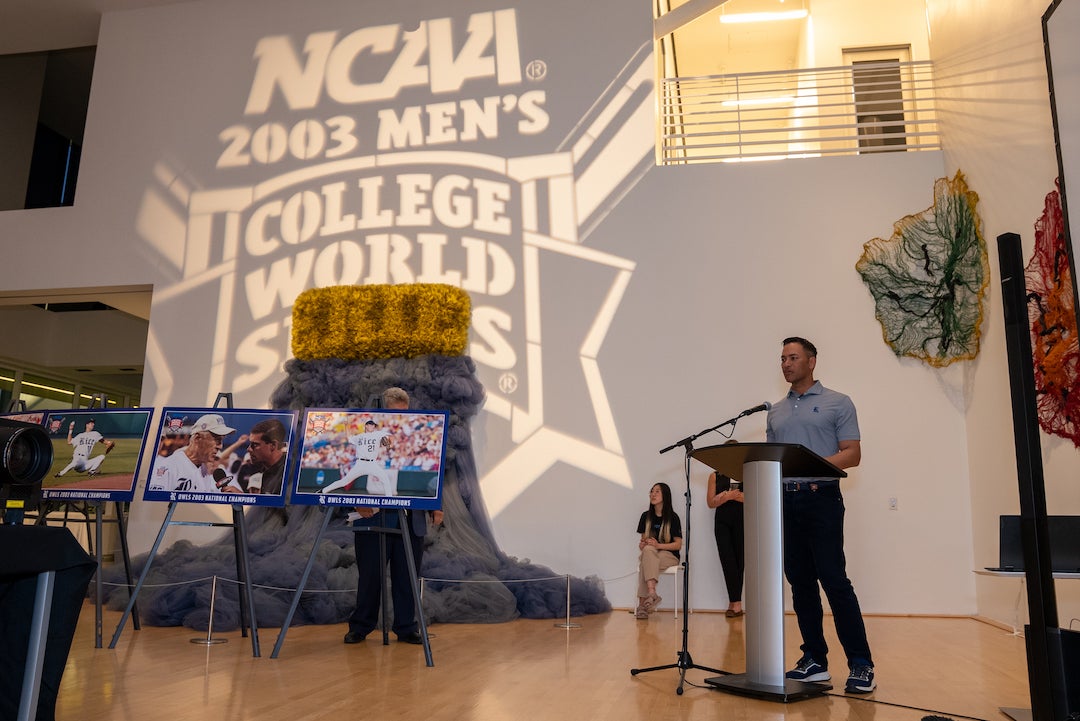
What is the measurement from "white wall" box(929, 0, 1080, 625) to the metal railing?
0.51m

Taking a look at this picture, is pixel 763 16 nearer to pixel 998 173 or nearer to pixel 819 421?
pixel 998 173

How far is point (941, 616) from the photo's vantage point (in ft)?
21.3

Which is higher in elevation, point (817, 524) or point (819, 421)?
point (819, 421)

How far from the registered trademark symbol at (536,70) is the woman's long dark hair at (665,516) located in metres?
4.07

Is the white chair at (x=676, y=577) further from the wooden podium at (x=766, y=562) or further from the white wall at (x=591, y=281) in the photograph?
the wooden podium at (x=766, y=562)

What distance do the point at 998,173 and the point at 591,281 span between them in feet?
10.8

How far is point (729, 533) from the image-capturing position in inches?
261

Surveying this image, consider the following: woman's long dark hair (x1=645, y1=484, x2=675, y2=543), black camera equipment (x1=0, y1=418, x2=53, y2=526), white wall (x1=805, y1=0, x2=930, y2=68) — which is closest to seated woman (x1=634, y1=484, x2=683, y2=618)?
woman's long dark hair (x1=645, y1=484, x2=675, y2=543)

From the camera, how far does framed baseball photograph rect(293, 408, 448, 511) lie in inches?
174

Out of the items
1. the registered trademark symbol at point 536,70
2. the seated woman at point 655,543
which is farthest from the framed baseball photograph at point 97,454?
the registered trademark symbol at point 536,70

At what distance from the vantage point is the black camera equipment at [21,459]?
6.45ft

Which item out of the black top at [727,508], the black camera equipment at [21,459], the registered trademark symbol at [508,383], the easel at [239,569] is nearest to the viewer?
the black camera equipment at [21,459]

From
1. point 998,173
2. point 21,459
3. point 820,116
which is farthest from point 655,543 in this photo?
point 21,459

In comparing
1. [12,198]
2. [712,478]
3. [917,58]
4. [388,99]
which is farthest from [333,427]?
[917,58]
